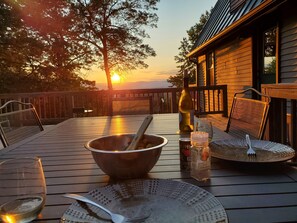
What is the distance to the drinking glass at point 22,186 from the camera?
2.29 ft

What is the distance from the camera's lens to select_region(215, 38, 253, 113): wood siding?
634cm

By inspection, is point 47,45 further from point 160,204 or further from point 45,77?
point 160,204

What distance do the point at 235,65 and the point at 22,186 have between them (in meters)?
7.18

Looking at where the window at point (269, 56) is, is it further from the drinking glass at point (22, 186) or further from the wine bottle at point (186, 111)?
the drinking glass at point (22, 186)

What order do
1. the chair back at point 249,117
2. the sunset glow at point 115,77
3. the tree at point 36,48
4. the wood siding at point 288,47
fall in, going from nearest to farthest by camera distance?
the chair back at point 249,117 → the wood siding at point 288,47 → the tree at point 36,48 → the sunset glow at point 115,77

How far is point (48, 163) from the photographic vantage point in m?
1.22

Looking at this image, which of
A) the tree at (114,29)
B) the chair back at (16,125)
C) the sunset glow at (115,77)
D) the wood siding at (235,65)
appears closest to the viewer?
the chair back at (16,125)

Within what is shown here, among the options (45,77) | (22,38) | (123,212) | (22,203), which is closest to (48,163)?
(22,203)

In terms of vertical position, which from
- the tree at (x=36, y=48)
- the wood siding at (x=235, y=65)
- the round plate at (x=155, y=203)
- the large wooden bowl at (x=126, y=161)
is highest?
the tree at (x=36, y=48)

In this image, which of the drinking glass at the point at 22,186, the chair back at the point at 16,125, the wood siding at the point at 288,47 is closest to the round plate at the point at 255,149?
the drinking glass at the point at 22,186

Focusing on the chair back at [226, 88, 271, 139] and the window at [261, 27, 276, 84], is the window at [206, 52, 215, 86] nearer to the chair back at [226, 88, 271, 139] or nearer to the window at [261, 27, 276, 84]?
the window at [261, 27, 276, 84]

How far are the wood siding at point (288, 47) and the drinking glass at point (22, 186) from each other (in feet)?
15.1

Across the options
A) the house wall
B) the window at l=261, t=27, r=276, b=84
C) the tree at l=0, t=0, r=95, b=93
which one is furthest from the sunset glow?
the window at l=261, t=27, r=276, b=84

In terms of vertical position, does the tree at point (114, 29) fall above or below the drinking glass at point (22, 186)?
above
